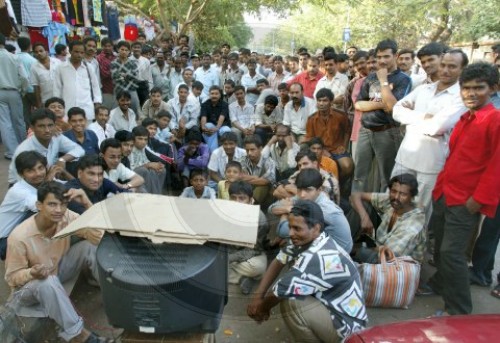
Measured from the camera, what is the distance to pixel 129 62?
6113mm

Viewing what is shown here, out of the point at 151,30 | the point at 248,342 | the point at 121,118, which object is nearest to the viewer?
the point at 248,342

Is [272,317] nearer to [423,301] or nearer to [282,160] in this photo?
[423,301]

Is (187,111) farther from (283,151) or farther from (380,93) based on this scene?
(380,93)

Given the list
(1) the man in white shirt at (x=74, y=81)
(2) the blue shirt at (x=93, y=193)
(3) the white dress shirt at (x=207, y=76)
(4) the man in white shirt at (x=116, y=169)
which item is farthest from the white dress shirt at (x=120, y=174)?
(3) the white dress shirt at (x=207, y=76)

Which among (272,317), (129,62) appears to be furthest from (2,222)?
(129,62)

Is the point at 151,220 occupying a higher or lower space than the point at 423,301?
higher

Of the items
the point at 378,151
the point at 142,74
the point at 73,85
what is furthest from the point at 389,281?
the point at 142,74

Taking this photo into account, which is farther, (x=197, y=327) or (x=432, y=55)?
(x=432, y=55)

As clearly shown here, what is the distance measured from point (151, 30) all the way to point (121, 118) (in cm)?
1118

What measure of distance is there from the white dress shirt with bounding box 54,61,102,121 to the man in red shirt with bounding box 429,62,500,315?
4.09 metres

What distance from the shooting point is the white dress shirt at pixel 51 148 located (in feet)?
10.8

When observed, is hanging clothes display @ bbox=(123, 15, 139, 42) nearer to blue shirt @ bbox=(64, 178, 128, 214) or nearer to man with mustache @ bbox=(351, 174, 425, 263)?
blue shirt @ bbox=(64, 178, 128, 214)

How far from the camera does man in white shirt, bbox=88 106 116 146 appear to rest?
4277 millimetres

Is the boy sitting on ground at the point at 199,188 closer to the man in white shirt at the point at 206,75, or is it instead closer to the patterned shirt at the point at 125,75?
the patterned shirt at the point at 125,75
